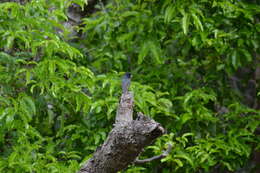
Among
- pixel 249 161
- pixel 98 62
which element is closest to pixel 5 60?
pixel 98 62

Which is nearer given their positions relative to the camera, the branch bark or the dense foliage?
the branch bark

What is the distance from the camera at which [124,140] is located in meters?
1.30

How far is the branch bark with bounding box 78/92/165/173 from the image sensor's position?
1.28 m

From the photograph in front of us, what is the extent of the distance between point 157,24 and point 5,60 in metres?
0.92

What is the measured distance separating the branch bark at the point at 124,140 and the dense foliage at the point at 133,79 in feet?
2.22

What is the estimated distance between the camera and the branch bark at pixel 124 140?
1.28 m

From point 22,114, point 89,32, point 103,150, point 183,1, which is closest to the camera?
point 103,150

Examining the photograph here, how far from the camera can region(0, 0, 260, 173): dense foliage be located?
209 centimetres

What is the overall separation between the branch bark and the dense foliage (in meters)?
0.68

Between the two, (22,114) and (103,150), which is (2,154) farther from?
(103,150)

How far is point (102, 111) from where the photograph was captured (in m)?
2.46

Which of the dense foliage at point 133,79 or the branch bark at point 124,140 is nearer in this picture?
the branch bark at point 124,140

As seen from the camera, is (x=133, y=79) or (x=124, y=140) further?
(x=133, y=79)

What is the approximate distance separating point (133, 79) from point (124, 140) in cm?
142
